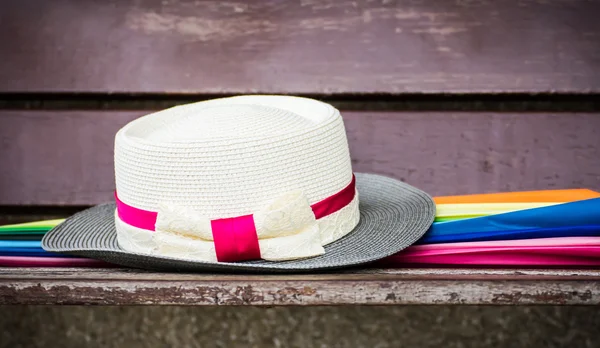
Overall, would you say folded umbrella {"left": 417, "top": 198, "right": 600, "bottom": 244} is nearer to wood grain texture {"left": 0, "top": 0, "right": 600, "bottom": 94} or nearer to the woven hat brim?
the woven hat brim

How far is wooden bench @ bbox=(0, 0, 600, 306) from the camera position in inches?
39.0

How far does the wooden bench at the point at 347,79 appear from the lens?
0.99 metres

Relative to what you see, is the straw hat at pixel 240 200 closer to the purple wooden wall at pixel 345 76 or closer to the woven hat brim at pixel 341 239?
the woven hat brim at pixel 341 239

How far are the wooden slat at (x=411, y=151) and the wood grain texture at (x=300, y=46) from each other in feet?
0.18

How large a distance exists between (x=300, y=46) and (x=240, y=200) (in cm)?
44

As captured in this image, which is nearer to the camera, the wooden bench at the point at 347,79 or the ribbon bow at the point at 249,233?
the ribbon bow at the point at 249,233

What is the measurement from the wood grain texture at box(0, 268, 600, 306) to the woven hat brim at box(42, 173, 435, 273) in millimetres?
17

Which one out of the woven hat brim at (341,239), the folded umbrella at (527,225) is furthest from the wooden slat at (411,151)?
the folded umbrella at (527,225)

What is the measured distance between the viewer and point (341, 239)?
73 cm

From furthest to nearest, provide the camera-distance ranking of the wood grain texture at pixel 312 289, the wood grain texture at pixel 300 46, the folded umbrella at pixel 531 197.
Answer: the wood grain texture at pixel 300 46
the folded umbrella at pixel 531 197
the wood grain texture at pixel 312 289

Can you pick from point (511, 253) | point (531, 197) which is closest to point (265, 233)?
point (511, 253)

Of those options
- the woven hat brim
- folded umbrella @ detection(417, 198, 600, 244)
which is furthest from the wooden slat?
folded umbrella @ detection(417, 198, 600, 244)

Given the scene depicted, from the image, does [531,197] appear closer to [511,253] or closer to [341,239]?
[511,253]

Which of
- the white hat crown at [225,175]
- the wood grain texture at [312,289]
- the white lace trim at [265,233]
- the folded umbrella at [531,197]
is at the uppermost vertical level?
the white hat crown at [225,175]
